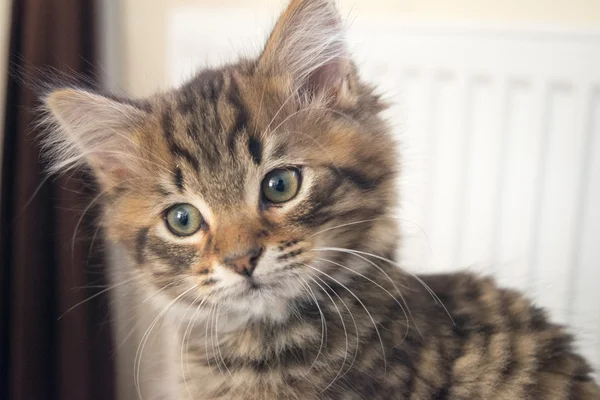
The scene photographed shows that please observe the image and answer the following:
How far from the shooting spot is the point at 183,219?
0.77 meters

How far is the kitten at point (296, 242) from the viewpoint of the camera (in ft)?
2.34

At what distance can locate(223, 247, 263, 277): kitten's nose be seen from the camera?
682 mm

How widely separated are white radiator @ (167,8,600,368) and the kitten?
0.27m

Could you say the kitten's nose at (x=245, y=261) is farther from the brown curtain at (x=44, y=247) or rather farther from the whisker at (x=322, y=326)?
the brown curtain at (x=44, y=247)

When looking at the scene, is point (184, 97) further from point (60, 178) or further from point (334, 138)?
point (60, 178)

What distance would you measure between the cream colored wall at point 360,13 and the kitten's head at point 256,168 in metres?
0.18

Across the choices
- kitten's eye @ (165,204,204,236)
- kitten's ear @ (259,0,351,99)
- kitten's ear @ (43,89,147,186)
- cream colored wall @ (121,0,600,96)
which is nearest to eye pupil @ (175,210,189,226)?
kitten's eye @ (165,204,204,236)

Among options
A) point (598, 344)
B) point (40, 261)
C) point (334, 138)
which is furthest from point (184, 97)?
point (598, 344)

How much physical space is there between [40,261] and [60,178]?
18cm

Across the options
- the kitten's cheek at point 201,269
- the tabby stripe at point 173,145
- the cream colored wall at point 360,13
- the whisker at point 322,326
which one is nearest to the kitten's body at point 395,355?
the whisker at point 322,326

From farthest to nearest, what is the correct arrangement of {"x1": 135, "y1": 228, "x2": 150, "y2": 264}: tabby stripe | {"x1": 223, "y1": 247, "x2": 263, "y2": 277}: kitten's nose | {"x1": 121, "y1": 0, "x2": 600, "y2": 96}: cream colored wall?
{"x1": 121, "y1": 0, "x2": 600, "y2": 96}: cream colored wall
{"x1": 135, "y1": 228, "x2": 150, "y2": 264}: tabby stripe
{"x1": 223, "y1": 247, "x2": 263, "y2": 277}: kitten's nose

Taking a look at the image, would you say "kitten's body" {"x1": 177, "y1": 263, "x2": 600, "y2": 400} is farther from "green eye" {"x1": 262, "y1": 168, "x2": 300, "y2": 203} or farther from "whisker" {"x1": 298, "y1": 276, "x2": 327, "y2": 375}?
"green eye" {"x1": 262, "y1": 168, "x2": 300, "y2": 203}

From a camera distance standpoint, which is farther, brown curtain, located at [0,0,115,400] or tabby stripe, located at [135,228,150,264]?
brown curtain, located at [0,0,115,400]

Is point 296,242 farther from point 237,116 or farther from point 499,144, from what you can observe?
point 499,144
